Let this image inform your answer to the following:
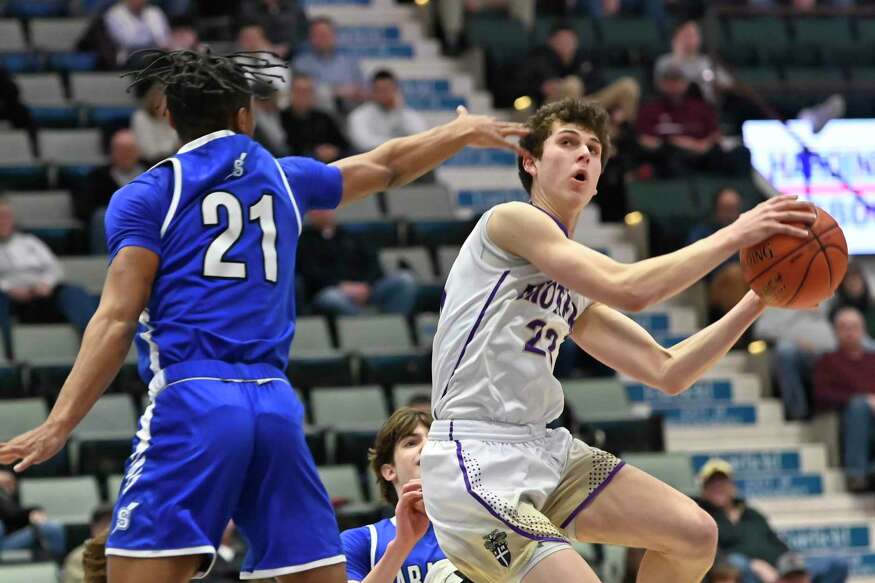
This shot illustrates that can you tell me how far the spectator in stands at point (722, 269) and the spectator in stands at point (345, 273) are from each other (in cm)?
256

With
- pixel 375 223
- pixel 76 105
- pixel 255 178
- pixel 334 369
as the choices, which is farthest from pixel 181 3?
pixel 255 178

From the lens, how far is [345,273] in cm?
1182

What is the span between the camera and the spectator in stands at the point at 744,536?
1040 cm

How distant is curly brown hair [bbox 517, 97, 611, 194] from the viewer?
16.2 feet

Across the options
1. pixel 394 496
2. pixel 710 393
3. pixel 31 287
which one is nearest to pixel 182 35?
pixel 31 287

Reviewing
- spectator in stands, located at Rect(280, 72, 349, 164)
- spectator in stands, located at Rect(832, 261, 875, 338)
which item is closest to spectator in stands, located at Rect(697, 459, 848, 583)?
spectator in stands, located at Rect(832, 261, 875, 338)

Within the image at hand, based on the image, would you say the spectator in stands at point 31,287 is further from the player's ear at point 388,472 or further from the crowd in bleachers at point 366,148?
the player's ear at point 388,472

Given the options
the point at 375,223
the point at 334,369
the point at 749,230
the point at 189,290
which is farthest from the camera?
the point at 375,223

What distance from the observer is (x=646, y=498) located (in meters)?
4.86

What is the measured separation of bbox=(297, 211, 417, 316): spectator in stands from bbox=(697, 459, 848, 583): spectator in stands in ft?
8.40

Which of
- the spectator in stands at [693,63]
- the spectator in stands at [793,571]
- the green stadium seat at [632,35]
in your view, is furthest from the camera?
the green stadium seat at [632,35]

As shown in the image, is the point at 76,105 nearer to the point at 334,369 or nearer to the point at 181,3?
the point at 181,3

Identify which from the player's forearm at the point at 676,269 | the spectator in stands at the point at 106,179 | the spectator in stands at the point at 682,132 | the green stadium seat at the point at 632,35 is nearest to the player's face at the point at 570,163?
the player's forearm at the point at 676,269

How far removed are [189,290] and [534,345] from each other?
1.01 metres
